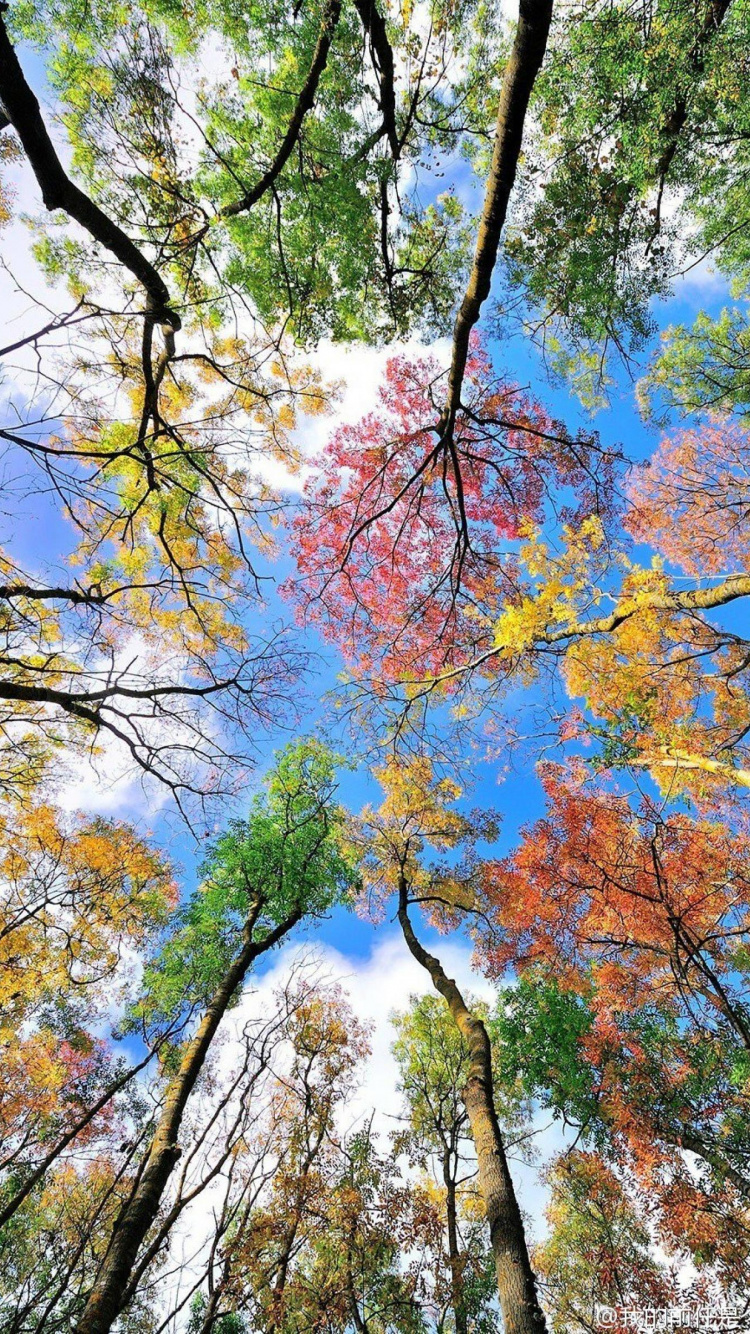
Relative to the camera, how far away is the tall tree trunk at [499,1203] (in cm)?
376

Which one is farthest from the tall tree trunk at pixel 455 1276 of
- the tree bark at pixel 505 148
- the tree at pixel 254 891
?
the tree bark at pixel 505 148

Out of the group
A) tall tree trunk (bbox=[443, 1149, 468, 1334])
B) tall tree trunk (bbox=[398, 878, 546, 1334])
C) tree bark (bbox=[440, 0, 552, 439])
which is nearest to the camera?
tree bark (bbox=[440, 0, 552, 439])

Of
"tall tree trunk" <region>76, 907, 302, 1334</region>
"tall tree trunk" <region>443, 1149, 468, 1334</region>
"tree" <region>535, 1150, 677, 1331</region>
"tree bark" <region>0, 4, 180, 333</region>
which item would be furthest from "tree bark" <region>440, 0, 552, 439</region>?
"tall tree trunk" <region>443, 1149, 468, 1334</region>

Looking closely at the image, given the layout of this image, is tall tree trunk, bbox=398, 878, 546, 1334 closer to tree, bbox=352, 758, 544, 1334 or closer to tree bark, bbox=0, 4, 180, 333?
tree, bbox=352, 758, 544, 1334

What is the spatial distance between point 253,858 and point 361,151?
32.0ft

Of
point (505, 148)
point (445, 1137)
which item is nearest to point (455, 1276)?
point (445, 1137)

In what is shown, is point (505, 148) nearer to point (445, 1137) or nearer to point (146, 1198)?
point (146, 1198)

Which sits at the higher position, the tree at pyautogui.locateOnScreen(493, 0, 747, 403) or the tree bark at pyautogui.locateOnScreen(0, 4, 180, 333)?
the tree at pyautogui.locateOnScreen(493, 0, 747, 403)

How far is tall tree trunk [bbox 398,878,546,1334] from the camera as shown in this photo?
3.76 m

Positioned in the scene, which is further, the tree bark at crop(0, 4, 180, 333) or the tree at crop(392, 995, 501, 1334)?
the tree at crop(392, 995, 501, 1334)

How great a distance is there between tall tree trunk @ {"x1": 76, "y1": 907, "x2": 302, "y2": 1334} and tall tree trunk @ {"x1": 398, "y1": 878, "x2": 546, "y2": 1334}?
288cm

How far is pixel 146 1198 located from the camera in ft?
15.3

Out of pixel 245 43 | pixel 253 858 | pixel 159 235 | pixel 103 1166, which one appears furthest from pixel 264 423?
pixel 103 1166

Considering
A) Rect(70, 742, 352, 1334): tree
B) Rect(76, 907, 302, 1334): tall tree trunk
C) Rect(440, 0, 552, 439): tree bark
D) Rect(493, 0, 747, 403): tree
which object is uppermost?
Rect(493, 0, 747, 403): tree
